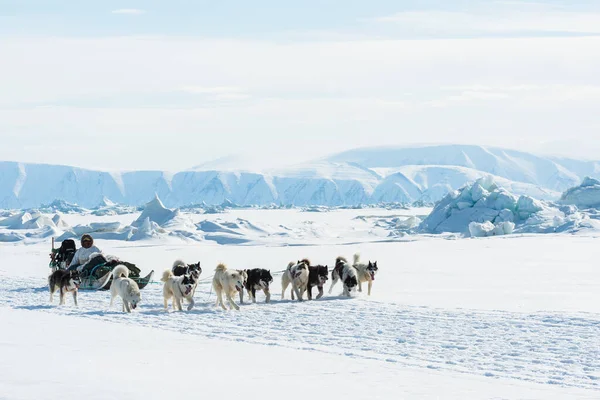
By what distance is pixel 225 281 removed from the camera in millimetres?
10617

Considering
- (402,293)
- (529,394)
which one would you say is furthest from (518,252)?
(529,394)

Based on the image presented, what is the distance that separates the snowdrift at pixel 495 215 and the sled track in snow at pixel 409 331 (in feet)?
72.3

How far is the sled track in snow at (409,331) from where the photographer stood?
657 centimetres

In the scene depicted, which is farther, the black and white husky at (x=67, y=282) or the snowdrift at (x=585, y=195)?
the snowdrift at (x=585, y=195)

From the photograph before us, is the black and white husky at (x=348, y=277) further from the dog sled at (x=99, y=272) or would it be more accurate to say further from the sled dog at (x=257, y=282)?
the dog sled at (x=99, y=272)

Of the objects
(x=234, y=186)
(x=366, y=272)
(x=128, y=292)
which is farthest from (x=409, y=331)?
(x=234, y=186)

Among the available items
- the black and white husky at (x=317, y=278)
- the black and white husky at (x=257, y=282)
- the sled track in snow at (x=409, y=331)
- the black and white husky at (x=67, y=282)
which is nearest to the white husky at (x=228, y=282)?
the sled track in snow at (x=409, y=331)

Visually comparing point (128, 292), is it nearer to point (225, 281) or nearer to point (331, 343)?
point (225, 281)

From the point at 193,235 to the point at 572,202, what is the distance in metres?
19.8

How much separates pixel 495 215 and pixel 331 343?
2964cm

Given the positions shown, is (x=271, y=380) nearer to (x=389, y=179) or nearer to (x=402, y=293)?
(x=402, y=293)

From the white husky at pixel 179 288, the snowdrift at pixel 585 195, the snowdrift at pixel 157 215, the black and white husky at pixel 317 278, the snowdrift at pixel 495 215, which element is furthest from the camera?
the snowdrift at pixel 585 195

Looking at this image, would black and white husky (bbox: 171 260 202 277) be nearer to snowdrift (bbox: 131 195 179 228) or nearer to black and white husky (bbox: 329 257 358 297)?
A: black and white husky (bbox: 329 257 358 297)

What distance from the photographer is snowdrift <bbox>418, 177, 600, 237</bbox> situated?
32.2 m
